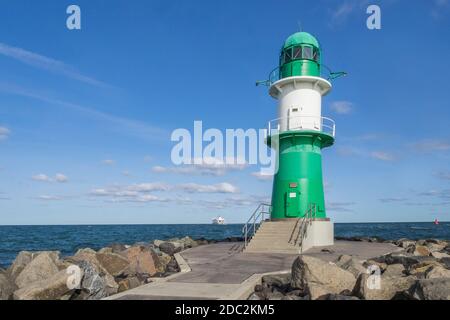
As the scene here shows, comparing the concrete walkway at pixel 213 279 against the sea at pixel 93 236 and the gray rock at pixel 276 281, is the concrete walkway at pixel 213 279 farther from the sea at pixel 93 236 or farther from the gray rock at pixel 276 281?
the sea at pixel 93 236

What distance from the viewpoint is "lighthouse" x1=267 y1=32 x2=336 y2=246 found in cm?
1797

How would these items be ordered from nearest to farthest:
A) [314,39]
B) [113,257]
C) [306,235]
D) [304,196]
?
[113,257], [306,235], [304,196], [314,39]

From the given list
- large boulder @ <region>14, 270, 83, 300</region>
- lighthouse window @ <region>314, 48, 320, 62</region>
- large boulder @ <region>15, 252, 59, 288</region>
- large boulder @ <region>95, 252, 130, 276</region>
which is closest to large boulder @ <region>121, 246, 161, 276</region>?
large boulder @ <region>95, 252, 130, 276</region>

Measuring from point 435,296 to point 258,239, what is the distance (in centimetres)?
1030

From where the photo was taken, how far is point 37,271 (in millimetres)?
10305

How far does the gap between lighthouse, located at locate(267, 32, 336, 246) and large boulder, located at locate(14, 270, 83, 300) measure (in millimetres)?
11802

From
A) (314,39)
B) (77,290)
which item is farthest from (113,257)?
(314,39)

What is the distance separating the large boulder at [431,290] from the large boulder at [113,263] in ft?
28.5

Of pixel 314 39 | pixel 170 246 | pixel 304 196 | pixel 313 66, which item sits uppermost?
pixel 314 39

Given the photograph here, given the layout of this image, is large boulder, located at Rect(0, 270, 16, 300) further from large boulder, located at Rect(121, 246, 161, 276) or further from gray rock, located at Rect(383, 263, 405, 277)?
gray rock, located at Rect(383, 263, 405, 277)
